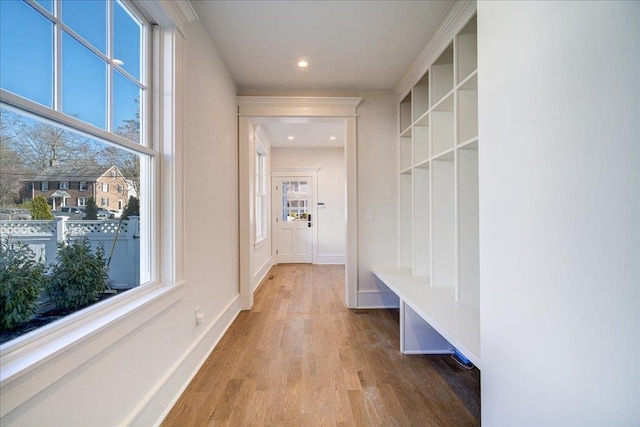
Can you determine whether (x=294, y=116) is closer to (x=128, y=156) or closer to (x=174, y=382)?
(x=128, y=156)

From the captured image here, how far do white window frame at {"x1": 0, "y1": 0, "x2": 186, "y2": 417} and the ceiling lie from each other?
44 centimetres

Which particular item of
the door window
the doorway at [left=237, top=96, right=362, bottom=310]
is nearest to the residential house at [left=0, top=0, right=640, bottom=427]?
the doorway at [left=237, top=96, right=362, bottom=310]

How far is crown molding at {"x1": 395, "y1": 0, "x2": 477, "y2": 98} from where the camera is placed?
192 centimetres

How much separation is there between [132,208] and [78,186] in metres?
0.37

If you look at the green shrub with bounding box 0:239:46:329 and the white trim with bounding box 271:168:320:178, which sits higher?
the white trim with bounding box 271:168:320:178

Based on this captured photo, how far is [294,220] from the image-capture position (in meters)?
6.51

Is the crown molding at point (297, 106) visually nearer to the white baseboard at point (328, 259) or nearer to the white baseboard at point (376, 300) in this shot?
the white baseboard at point (376, 300)

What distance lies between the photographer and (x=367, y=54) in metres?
2.62

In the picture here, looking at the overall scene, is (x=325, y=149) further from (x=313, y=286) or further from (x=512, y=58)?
(x=512, y=58)

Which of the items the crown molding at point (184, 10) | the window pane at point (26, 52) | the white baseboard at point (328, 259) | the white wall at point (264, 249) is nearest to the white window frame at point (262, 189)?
the white wall at point (264, 249)

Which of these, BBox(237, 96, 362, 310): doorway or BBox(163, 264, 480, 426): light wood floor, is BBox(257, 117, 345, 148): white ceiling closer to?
BBox(237, 96, 362, 310): doorway

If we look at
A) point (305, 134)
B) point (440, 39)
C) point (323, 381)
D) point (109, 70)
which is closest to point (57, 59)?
point (109, 70)

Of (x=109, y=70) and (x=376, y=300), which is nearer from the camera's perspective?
(x=109, y=70)

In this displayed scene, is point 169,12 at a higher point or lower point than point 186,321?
higher
